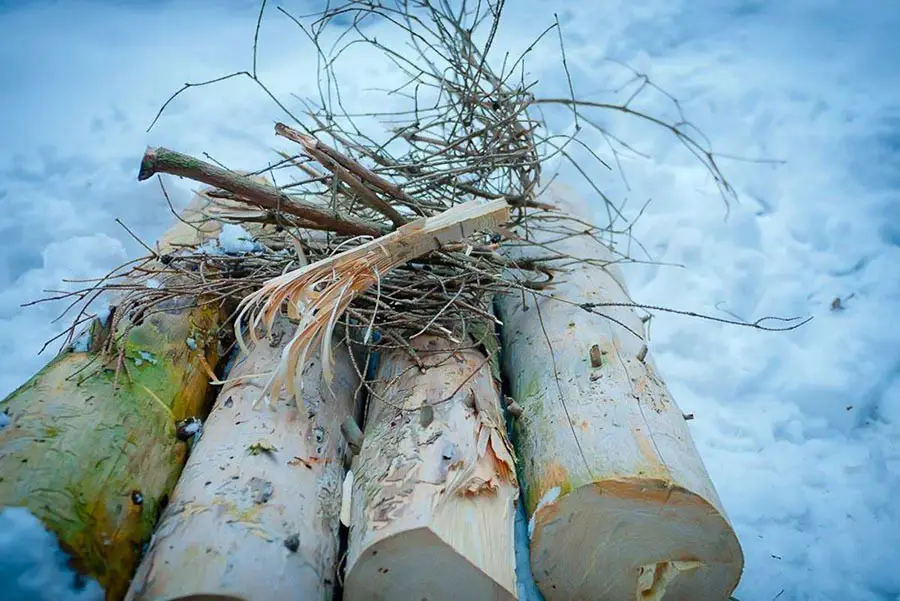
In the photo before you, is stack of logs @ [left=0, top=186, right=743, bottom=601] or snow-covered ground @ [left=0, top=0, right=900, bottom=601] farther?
snow-covered ground @ [left=0, top=0, right=900, bottom=601]

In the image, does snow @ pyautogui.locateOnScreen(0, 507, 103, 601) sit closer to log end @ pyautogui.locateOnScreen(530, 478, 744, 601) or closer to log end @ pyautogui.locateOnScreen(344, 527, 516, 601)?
log end @ pyautogui.locateOnScreen(344, 527, 516, 601)

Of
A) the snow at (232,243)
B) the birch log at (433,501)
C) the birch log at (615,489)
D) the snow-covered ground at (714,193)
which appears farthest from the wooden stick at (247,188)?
the snow-covered ground at (714,193)

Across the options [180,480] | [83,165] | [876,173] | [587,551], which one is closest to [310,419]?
[180,480]

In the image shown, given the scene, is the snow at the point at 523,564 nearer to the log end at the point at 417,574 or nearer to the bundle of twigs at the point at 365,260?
the log end at the point at 417,574

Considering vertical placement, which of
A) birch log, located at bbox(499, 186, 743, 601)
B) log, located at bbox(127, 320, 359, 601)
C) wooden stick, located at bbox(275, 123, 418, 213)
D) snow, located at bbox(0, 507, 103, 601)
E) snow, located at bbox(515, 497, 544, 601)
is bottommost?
snow, located at bbox(515, 497, 544, 601)

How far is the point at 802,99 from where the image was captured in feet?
9.37

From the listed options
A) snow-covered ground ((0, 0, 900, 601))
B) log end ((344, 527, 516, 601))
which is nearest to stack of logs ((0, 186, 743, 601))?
log end ((344, 527, 516, 601))

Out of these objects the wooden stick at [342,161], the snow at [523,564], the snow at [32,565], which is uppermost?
the wooden stick at [342,161]

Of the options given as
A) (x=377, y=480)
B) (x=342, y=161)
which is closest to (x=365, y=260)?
(x=342, y=161)

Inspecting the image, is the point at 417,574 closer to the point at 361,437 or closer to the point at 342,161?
the point at 361,437

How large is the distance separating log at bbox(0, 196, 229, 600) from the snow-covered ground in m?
0.06

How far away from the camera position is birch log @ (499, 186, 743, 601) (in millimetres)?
1140

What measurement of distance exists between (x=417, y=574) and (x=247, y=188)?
0.77 metres

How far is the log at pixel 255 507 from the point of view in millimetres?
998
